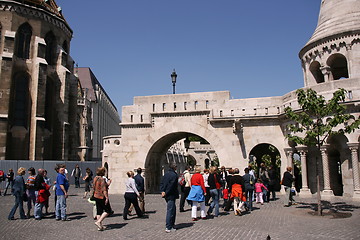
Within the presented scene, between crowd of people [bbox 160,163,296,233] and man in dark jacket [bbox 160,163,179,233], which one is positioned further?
crowd of people [bbox 160,163,296,233]

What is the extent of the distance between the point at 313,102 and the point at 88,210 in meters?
8.42

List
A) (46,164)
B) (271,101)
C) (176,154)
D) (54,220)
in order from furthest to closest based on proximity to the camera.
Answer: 1. (176,154)
2. (46,164)
3. (271,101)
4. (54,220)

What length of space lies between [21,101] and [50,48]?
6.55 m

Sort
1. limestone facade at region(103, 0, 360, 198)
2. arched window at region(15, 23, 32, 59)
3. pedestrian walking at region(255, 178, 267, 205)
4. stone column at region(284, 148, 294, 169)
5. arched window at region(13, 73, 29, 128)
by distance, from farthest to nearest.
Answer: arched window at region(15, 23, 32, 59) < arched window at region(13, 73, 29, 128) < stone column at region(284, 148, 294, 169) < limestone facade at region(103, 0, 360, 198) < pedestrian walking at region(255, 178, 267, 205)

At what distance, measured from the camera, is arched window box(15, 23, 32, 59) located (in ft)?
89.5

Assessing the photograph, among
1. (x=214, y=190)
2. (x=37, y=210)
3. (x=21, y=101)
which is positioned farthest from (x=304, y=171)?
(x=21, y=101)

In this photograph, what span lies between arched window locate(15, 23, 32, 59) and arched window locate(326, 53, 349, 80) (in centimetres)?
2468

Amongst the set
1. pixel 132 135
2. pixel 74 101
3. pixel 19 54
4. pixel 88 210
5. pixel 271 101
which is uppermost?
pixel 19 54

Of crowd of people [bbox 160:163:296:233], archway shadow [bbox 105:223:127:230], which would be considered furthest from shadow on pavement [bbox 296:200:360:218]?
archway shadow [bbox 105:223:127:230]

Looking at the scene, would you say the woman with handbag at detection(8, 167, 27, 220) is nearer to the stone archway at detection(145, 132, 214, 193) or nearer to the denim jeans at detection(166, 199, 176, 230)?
the denim jeans at detection(166, 199, 176, 230)

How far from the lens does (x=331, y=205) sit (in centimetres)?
1095

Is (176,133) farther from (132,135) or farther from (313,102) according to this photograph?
(313,102)

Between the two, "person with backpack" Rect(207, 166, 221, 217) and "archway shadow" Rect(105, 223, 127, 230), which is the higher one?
"person with backpack" Rect(207, 166, 221, 217)

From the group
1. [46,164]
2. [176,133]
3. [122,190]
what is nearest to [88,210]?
[122,190]
